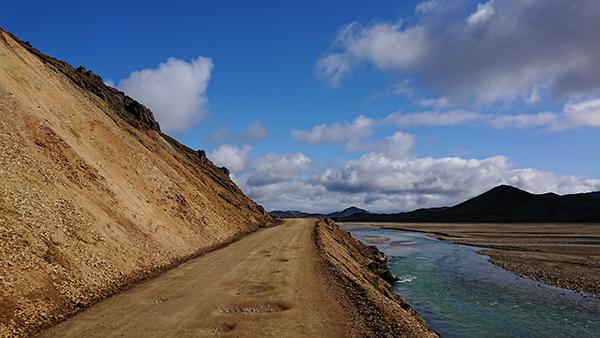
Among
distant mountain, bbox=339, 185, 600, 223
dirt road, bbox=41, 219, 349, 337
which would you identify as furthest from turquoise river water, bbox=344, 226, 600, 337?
distant mountain, bbox=339, 185, 600, 223

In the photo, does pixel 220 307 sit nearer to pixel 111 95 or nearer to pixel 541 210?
pixel 111 95

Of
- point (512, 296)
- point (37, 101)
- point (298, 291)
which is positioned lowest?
point (512, 296)

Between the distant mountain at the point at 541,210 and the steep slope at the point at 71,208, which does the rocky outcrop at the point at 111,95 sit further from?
the distant mountain at the point at 541,210

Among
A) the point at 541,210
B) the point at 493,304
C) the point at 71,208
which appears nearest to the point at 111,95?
the point at 71,208

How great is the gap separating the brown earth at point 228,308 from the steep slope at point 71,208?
4.66 ft

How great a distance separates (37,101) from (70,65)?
33.2 m

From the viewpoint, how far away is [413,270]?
131 ft

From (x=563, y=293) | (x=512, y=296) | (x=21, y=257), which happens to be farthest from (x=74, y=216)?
(x=563, y=293)

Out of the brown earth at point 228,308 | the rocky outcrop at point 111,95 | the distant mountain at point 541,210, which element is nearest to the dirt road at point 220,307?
the brown earth at point 228,308

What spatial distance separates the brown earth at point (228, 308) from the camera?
12359 mm

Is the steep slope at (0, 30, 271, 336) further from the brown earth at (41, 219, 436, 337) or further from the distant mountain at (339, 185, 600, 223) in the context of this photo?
the distant mountain at (339, 185, 600, 223)

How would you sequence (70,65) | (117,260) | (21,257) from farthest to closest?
(70,65) → (117,260) → (21,257)

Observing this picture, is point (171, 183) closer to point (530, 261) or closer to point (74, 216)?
point (74, 216)

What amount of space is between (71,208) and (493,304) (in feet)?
79.5
